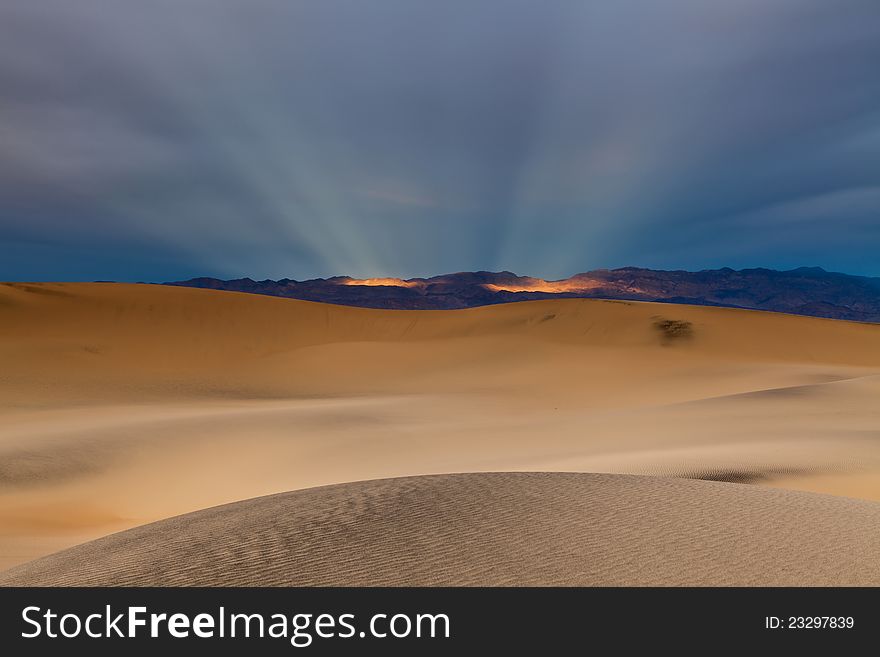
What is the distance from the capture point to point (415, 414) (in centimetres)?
1942

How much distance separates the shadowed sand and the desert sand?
Answer: 5cm

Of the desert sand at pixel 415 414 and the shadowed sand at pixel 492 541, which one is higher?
the desert sand at pixel 415 414

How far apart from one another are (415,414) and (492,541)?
15.9 metres

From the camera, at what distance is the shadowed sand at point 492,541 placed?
319 centimetres

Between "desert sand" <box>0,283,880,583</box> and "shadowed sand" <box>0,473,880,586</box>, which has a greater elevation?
"desert sand" <box>0,283,880,583</box>

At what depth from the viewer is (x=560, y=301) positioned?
53688 mm

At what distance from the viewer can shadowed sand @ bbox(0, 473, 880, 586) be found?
10.5 ft

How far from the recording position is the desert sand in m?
7.60

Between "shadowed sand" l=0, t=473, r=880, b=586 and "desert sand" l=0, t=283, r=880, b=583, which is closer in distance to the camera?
"shadowed sand" l=0, t=473, r=880, b=586

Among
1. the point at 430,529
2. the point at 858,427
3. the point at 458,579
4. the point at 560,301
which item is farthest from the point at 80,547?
the point at 560,301

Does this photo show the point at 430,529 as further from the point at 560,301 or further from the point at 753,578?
the point at 560,301

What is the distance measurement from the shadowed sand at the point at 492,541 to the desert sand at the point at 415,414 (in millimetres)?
53
